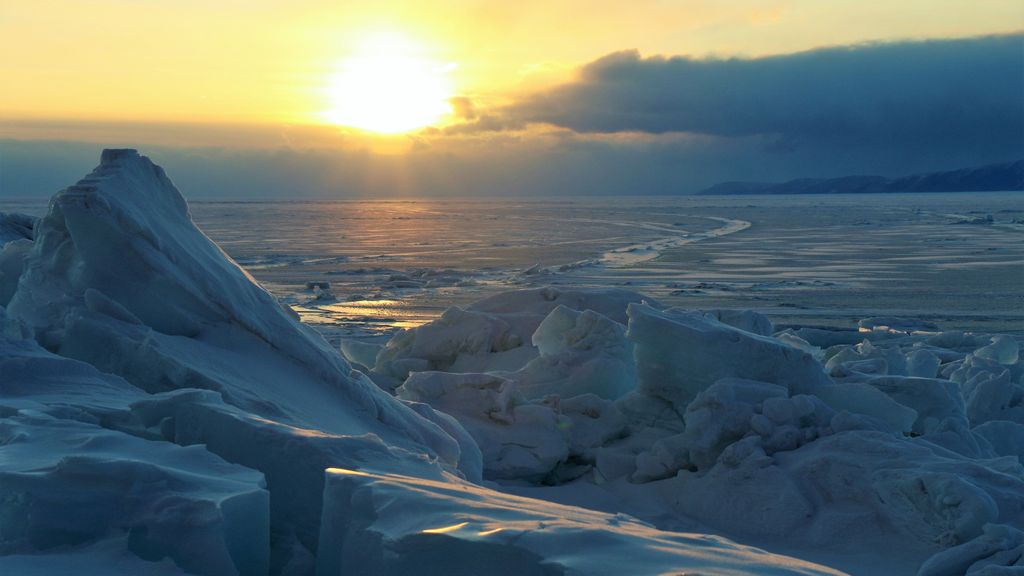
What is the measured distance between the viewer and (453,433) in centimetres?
568

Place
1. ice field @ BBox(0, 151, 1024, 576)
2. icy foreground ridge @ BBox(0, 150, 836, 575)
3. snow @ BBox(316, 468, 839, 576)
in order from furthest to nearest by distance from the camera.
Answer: ice field @ BBox(0, 151, 1024, 576) < icy foreground ridge @ BBox(0, 150, 836, 575) < snow @ BBox(316, 468, 839, 576)

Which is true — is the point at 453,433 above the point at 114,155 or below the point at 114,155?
below

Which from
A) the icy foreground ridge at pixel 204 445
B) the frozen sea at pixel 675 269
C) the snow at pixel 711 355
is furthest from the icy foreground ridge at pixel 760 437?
the frozen sea at pixel 675 269

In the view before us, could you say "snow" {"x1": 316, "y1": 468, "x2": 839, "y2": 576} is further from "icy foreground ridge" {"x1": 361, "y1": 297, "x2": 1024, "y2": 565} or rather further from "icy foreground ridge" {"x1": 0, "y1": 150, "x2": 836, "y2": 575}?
"icy foreground ridge" {"x1": 361, "y1": 297, "x2": 1024, "y2": 565}

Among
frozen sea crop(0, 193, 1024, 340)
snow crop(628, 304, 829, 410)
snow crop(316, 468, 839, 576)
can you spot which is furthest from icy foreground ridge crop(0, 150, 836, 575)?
frozen sea crop(0, 193, 1024, 340)

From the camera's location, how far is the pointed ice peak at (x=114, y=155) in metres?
5.61

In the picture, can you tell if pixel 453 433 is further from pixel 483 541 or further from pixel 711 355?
pixel 483 541

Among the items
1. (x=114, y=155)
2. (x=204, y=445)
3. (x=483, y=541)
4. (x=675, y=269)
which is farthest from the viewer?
(x=675, y=269)

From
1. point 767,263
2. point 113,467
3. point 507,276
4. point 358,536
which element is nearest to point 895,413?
point 358,536

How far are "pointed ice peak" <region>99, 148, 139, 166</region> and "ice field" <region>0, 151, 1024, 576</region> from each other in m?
0.02

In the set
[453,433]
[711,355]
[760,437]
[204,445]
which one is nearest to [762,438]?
[760,437]

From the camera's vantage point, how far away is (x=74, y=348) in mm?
4566

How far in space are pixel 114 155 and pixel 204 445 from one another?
9.99ft

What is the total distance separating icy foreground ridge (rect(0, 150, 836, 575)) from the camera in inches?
101
